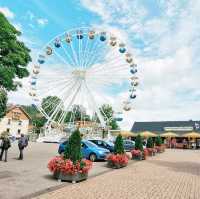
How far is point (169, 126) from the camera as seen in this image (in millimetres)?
67312

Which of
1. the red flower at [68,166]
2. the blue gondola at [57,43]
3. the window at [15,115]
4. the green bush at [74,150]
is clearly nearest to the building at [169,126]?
the blue gondola at [57,43]

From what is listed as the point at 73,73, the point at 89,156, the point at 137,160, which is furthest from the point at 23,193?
the point at 73,73

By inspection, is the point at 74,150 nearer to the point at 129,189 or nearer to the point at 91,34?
the point at 129,189

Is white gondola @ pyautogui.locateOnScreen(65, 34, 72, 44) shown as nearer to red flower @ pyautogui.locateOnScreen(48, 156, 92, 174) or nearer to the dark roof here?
red flower @ pyautogui.locateOnScreen(48, 156, 92, 174)

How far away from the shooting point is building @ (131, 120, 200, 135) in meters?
64.8

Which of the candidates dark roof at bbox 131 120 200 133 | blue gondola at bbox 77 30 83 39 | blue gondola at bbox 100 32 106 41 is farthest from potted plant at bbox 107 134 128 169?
dark roof at bbox 131 120 200 133

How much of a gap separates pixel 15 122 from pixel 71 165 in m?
75.2

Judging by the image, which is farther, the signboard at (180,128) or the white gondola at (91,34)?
the signboard at (180,128)

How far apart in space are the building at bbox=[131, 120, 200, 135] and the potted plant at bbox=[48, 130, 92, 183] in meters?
54.1

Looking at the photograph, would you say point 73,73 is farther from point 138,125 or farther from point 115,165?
point 138,125

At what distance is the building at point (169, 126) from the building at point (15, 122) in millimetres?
31258

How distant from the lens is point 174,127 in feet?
219

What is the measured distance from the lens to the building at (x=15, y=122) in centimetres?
8294

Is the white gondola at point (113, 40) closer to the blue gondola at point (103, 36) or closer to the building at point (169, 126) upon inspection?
the blue gondola at point (103, 36)
